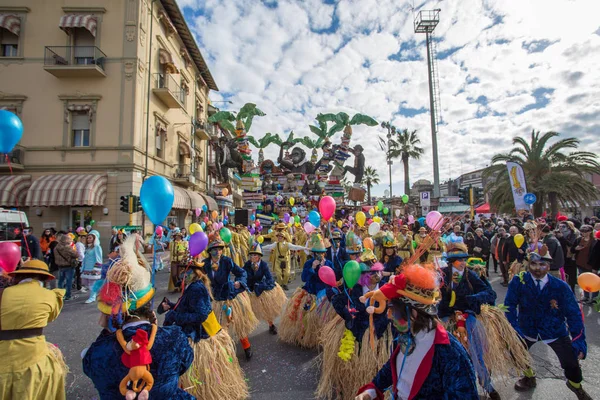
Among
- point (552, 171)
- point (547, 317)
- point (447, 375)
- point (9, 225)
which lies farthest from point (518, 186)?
point (9, 225)

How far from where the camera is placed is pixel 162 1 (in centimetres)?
1828

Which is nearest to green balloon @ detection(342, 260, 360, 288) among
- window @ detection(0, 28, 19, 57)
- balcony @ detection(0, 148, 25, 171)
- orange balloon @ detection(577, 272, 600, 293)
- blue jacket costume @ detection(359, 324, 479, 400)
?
blue jacket costume @ detection(359, 324, 479, 400)

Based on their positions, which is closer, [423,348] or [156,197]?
[423,348]

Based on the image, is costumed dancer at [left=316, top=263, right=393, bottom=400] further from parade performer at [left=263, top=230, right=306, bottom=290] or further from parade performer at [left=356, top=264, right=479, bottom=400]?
parade performer at [left=263, top=230, right=306, bottom=290]

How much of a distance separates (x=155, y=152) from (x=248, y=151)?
5.95m

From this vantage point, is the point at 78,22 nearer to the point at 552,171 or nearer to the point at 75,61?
the point at 75,61

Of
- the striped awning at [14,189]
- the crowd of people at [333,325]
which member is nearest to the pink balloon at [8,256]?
the crowd of people at [333,325]

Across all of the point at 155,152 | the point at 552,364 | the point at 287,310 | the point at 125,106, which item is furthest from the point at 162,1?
the point at 552,364

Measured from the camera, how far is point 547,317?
3363 mm

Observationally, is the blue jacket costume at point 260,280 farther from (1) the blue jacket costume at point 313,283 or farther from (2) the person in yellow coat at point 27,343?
(2) the person in yellow coat at point 27,343

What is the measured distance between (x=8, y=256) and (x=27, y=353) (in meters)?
2.09

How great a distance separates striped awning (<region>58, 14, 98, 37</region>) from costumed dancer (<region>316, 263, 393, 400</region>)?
59.9ft

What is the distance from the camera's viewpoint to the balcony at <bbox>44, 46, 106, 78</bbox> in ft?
48.5

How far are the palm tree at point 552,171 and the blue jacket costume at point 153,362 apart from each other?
21425mm
